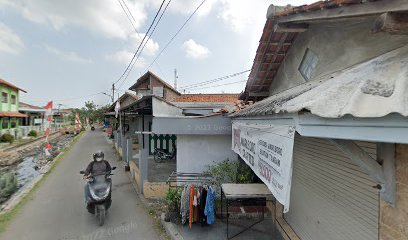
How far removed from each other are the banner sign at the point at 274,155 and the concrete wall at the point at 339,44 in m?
1.66

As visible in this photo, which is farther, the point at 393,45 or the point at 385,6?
the point at 393,45

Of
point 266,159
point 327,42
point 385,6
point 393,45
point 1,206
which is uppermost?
point 327,42

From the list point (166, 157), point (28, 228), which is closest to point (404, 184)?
point (28, 228)

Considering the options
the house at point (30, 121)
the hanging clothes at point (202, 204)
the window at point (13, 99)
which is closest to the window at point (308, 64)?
the hanging clothes at point (202, 204)

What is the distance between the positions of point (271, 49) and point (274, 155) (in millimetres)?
3947

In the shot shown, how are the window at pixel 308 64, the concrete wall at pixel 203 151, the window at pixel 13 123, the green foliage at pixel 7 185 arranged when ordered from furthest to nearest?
the window at pixel 13 123 → the green foliage at pixel 7 185 → the concrete wall at pixel 203 151 → the window at pixel 308 64

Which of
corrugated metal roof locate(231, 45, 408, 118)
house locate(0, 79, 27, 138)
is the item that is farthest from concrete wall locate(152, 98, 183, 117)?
house locate(0, 79, 27, 138)

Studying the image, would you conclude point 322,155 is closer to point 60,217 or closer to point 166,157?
point 60,217

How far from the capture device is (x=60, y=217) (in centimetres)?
729

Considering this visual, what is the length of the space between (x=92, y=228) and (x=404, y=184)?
6901mm

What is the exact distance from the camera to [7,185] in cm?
1118

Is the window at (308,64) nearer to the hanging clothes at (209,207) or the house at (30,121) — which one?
the hanging clothes at (209,207)

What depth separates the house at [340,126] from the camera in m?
1.89

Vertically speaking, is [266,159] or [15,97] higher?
[15,97]
